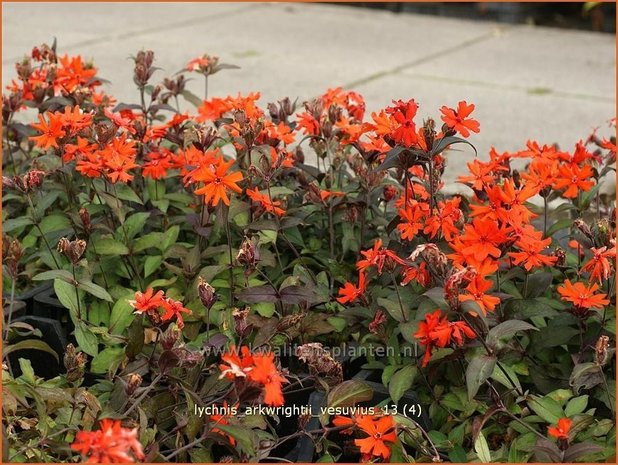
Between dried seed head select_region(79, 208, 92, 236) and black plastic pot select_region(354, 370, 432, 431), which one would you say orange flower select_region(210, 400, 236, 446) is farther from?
dried seed head select_region(79, 208, 92, 236)

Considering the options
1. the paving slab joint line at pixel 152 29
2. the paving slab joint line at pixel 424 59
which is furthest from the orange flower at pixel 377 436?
the paving slab joint line at pixel 152 29

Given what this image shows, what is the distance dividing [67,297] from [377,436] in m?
0.79

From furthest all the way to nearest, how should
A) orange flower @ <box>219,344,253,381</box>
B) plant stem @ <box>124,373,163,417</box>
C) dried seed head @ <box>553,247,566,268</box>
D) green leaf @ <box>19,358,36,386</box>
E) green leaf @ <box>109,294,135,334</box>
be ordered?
1. green leaf @ <box>109,294,135,334</box>
2. dried seed head @ <box>553,247,566,268</box>
3. green leaf @ <box>19,358,36,386</box>
4. plant stem @ <box>124,373,163,417</box>
5. orange flower @ <box>219,344,253,381</box>

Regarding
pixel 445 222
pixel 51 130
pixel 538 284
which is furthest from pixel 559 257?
pixel 51 130

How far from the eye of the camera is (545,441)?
1877 mm

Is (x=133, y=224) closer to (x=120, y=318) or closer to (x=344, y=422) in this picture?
(x=120, y=318)

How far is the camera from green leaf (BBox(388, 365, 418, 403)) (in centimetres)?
203

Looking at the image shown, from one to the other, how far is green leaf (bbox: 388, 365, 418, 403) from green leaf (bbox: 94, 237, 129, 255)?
717 millimetres

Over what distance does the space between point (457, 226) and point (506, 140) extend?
91.2 inches

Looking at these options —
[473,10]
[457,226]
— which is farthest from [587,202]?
[473,10]

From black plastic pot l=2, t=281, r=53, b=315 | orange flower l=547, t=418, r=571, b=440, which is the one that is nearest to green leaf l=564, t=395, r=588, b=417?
orange flower l=547, t=418, r=571, b=440

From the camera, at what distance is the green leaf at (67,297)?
2.28m

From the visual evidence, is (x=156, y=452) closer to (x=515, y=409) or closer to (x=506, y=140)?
(x=515, y=409)

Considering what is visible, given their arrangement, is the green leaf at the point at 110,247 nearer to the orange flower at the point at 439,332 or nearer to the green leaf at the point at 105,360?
the green leaf at the point at 105,360
